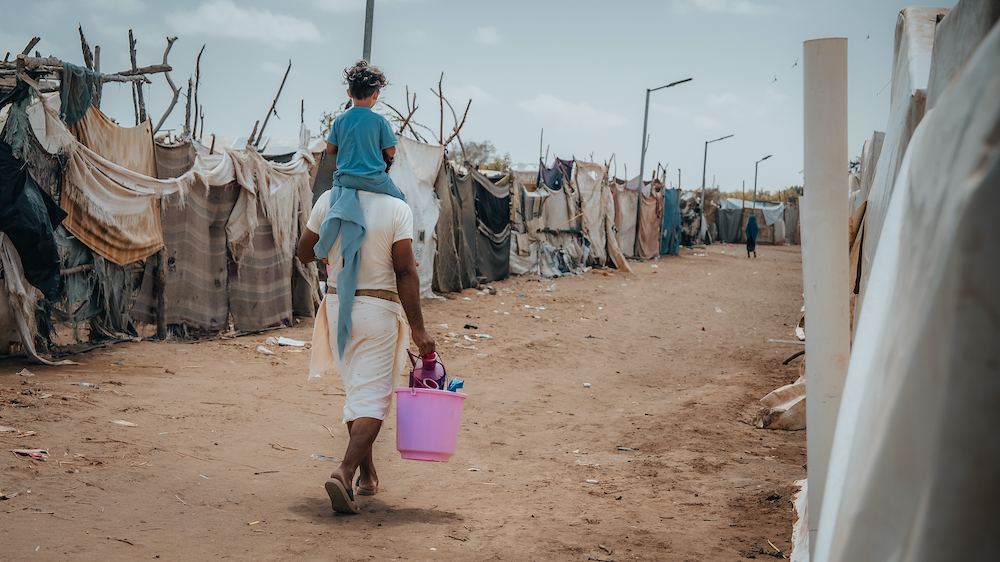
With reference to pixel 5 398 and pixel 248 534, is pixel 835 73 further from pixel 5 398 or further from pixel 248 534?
pixel 5 398

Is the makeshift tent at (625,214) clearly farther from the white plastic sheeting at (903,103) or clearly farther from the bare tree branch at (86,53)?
the white plastic sheeting at (903,103)

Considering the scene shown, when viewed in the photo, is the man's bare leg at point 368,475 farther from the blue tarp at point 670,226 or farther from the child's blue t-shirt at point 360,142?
the blue tarp at point 670,226

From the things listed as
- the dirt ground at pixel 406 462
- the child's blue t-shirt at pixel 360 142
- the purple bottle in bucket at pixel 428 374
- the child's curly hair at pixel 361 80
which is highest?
the child's curly hair at pixel 361 80

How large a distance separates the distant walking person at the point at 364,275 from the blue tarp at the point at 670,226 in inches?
857

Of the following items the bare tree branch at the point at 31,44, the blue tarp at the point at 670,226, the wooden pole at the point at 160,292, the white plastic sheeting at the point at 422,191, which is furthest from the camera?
the blue tarp at the point at 670,226

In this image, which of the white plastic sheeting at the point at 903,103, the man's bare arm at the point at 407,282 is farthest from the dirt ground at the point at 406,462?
the white plastic sheeting at the point at 903,103

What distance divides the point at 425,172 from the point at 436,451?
8.38m

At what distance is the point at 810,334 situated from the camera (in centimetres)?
191

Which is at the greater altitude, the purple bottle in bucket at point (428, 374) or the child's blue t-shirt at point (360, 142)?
the child's blue t-shirt at point (360, 142)

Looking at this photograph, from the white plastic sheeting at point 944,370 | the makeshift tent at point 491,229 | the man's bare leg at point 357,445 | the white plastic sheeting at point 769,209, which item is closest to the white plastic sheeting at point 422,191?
the makeshift tent at point 491,229

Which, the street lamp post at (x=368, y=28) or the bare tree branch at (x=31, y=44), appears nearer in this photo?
the bare tree branch at (x=31, y=44)

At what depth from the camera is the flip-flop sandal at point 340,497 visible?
2.97 meters

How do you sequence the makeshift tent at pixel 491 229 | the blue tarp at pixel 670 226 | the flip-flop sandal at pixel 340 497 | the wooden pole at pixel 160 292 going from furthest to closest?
1. the blue tarp at pixel 670 226
2. the makeshift tent at pixel 491 229
3. the wooden pole at pixel 160 292
4. the flip-flop sandal at pixel 340 497

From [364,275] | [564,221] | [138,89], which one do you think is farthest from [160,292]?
[564,221]
